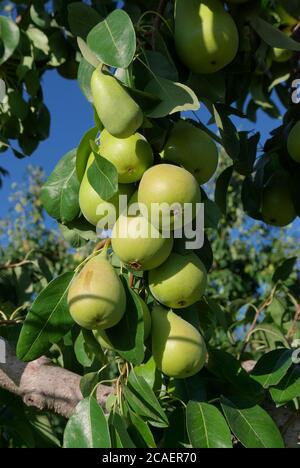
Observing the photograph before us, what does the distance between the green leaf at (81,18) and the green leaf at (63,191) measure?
249 millimetres

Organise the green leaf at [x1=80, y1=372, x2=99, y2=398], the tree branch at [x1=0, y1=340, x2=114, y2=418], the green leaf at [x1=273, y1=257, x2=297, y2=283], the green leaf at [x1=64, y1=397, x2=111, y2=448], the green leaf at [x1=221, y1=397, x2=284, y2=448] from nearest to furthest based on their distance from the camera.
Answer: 1. the green leaf at [x1=64, y1=397, x2=111, y2=448]
2. the green leaf at [x1=221, y1=397, x2=284, y2=448]
3. the green leaf at [x1=80, y1=372, x2=99, y2=398]
4. the tree branch at [x1=0, y1=340, x2=114, y2=418]
5. the green leaf at [x1=273, y1=257, x2=297, y2=283]

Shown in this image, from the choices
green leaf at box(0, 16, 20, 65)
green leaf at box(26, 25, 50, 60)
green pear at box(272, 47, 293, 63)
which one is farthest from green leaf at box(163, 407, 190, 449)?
green leaf at box(26, 25, 50, 60)

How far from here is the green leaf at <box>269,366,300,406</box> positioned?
1.21 metres

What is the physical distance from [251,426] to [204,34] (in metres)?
0.74

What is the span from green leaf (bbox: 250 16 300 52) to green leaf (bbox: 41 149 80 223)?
474 mm

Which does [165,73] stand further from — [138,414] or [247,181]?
[138,414]

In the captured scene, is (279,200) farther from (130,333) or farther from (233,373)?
(130,333)

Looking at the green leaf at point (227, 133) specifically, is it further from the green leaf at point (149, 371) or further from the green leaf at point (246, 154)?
the green leaf at point (149, 371)

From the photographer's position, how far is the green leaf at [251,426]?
107cm

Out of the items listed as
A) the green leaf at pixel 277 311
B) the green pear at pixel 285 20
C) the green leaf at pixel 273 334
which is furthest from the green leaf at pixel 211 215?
the green pear at pixel 285 20

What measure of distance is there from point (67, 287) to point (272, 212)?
0.63 metres

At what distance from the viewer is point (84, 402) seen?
106 cm

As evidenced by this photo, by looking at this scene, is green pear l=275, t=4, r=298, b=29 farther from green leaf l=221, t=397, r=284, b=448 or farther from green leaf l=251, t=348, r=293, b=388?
green leaf l=221, t=397, r=284, b=448

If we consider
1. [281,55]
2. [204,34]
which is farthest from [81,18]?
[281,55]
